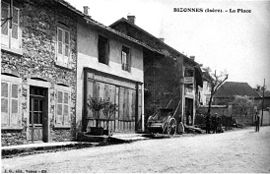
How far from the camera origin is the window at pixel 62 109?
44.5 ft

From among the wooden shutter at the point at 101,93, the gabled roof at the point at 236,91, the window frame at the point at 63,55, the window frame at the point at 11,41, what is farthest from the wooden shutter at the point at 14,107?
the gabled roof at the point at 236,91

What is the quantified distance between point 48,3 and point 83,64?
10.7ft

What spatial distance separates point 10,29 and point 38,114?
10.2ft

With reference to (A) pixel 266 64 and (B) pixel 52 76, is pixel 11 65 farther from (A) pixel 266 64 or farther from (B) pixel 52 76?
(A) pixel 266 64

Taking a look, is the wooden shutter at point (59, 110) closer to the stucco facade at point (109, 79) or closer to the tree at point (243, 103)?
the stucco facade at point (109, 79)

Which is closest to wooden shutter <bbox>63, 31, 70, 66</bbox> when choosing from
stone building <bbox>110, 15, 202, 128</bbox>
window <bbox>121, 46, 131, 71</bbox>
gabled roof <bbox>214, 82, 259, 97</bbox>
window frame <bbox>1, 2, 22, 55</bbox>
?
window frame <bbox>1, 2, 22, 55</bbox>

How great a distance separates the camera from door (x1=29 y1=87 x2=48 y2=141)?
12336 millimetres

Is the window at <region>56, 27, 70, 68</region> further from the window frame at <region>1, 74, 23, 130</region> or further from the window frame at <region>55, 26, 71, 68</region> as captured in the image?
the window frame at <region>1, 74, 23, 130</region>

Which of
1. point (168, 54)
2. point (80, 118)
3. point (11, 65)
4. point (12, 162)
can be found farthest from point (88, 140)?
point (168, 54)

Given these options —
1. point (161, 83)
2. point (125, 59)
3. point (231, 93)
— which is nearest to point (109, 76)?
point (125, 59)

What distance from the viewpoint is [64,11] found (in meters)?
13.8

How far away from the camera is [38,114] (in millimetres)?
12766

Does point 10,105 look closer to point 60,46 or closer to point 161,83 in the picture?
point 60,46

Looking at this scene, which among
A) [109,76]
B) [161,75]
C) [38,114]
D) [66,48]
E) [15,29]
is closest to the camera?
[15,29]
